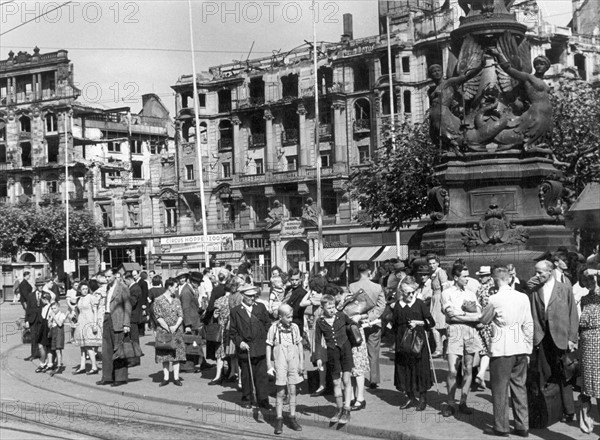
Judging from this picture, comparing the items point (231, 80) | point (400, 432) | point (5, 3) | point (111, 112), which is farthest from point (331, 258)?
point (400, 432)

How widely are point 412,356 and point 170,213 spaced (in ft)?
211

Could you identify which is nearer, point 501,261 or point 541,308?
point 541,308

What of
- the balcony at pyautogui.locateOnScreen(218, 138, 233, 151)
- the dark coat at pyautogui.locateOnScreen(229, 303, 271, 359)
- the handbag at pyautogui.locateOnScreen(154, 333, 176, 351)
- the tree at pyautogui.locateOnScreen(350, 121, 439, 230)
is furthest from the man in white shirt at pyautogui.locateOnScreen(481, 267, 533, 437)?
the balcony at pyautogui.locateOnScreen(218, 138, 233, 151)

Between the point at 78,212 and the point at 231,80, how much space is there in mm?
15914

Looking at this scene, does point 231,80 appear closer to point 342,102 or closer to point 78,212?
point 342,102

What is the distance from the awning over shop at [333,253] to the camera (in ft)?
209

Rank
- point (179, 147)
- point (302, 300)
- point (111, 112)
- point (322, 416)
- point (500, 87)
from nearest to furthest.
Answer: point (322, 416) < point (302, 300) < point (500, 87) < point (179, 147) < point (111, 112)

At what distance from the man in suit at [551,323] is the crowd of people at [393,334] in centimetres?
1

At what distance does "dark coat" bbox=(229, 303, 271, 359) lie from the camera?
13180mm

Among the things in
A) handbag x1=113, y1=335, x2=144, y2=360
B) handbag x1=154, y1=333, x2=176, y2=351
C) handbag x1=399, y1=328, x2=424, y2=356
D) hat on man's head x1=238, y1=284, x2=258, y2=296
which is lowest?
handbag x1=113, y1=335, x2=144, y2=360

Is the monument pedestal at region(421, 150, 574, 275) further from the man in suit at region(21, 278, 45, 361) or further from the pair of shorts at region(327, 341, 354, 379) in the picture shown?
the man in suit at region(21, 278, 45, 361)

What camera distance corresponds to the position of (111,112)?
288 ft

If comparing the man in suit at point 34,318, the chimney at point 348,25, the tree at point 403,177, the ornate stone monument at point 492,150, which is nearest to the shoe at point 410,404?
the ornate stone monument at point 492,150

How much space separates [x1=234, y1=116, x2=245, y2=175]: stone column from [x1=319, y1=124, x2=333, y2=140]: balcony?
7.50 m
